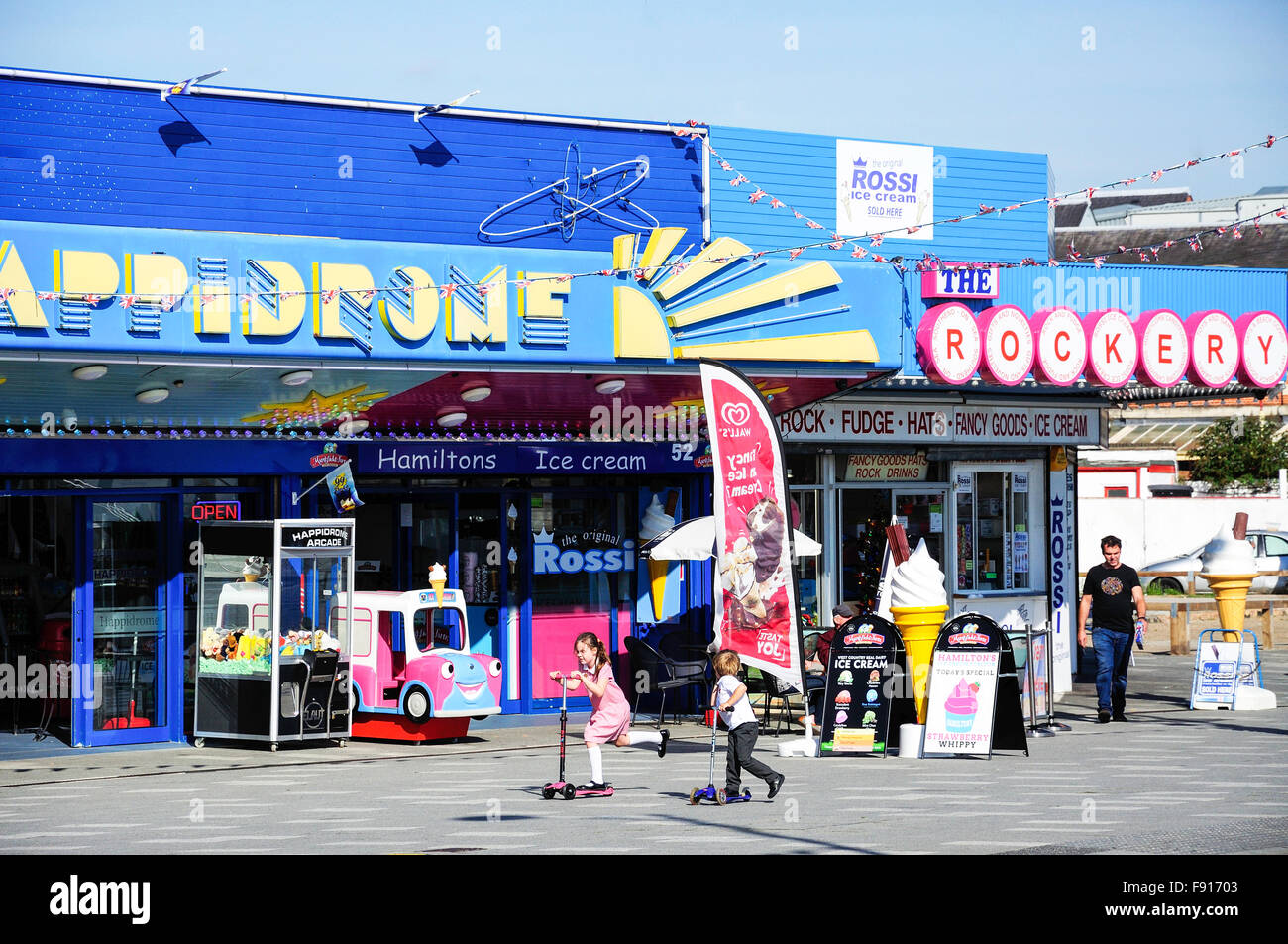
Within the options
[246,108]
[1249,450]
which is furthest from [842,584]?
[1249,450]

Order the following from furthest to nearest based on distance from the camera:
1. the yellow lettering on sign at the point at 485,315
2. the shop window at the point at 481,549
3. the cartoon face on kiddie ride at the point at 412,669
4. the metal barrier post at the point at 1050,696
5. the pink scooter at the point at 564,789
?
the shop window at the point at 481,549 → the metal barrier post at the point at 1050,696 → the cartoon face on kiddie ride at the point at 412,669 → the yellow lettering on sign at the point at 485,315 → the pink scooter at the point at 564,789

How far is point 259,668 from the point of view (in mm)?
→ 15266

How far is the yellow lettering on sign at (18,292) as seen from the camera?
12734mm

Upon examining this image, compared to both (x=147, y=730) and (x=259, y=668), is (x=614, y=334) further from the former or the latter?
(x=147, y=730)

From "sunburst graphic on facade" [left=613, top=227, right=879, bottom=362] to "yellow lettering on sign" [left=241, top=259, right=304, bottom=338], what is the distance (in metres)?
3.21

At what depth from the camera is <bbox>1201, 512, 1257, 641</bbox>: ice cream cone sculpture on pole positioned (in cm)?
1794

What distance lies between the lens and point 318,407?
50.9 ft

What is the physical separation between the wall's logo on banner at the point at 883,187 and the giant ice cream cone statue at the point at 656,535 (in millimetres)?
4162

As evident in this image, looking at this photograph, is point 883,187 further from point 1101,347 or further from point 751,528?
point 751,528

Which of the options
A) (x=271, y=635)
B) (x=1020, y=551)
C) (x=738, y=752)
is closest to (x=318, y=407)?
(x=271, y=635)

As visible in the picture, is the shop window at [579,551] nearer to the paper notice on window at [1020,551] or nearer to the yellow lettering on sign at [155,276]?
Result: the yellow lettering on sign at [155,276]

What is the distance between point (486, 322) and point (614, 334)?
1.35 m

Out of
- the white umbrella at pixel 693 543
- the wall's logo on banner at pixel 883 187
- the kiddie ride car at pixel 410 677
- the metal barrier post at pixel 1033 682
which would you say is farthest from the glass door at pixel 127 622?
the wall's logo on banner at pixel 883 187

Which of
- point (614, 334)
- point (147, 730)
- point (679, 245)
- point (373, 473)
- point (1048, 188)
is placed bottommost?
point (147, 730)
